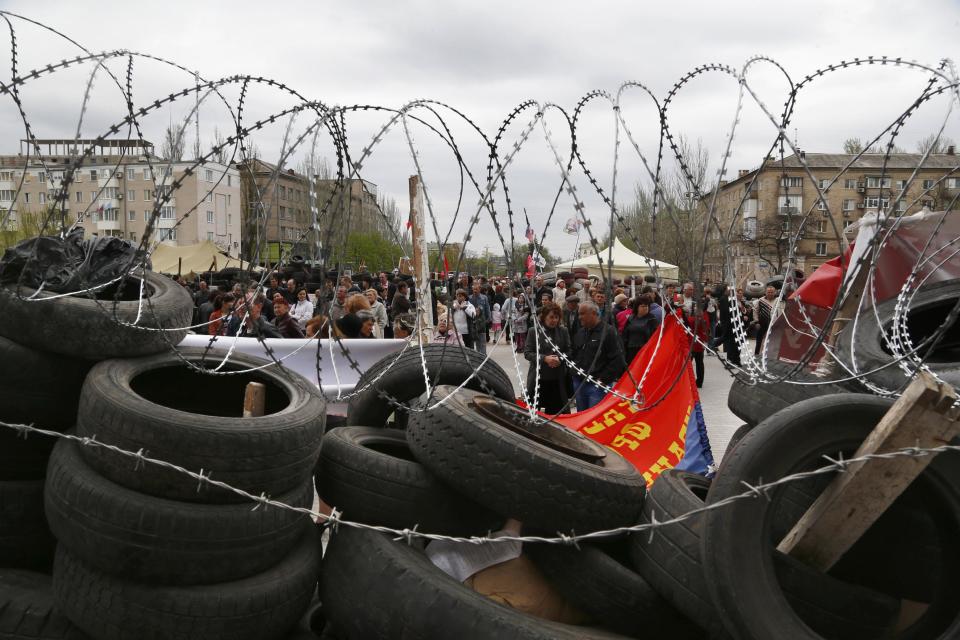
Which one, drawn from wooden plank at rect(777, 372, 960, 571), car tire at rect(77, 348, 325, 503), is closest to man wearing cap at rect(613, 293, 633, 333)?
wooden plank at rect(777, 372, 960, 571)

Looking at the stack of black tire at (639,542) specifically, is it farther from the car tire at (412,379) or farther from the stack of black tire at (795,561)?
the car tire at (412,379)

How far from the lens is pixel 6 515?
4.57m

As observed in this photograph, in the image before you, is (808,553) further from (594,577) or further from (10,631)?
(10,631)

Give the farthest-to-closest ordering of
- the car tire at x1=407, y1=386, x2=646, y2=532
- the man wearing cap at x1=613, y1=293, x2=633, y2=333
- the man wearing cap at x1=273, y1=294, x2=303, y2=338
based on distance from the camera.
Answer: the man wearing cap at x1=613, y1=293, x2=633, y2=333, the man wearing cap at x1=273, y1=294, x2=303, y2=338, the car tire at x1=407, y1=386, x2=646, y2=532

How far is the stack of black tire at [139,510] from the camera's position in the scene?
3.87 m

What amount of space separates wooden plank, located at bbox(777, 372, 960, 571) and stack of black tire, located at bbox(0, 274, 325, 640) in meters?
2.68

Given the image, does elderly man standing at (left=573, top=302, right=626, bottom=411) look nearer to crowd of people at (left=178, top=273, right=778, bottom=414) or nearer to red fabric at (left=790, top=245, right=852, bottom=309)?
crowd of people at (left=178, top=273, right=778, bottom=414)

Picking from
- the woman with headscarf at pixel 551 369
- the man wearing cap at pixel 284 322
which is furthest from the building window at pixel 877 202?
the man wearing cap at pixel 284 322

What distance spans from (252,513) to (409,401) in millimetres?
2775

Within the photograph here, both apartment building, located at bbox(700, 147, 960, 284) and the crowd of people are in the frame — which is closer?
apartment building, located at bbox(700, 147, 960, 284)

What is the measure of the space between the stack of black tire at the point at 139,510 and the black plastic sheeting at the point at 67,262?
0.48 metres

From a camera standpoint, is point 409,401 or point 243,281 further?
point 409,401

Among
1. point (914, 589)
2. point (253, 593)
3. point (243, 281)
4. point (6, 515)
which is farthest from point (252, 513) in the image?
point (914, 589)

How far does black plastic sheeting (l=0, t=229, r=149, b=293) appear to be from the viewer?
5.05 metres
